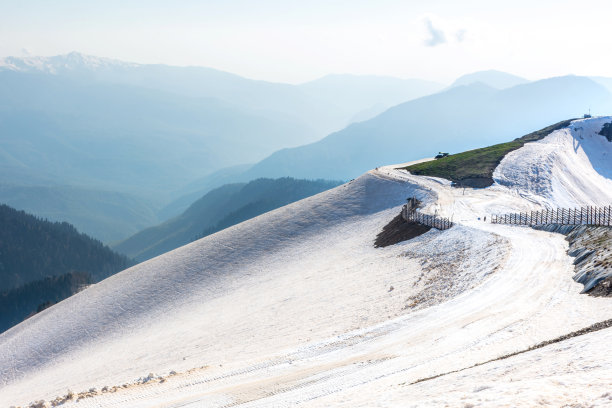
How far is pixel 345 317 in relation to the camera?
117 ft

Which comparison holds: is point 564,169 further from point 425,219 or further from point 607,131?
point 425,219

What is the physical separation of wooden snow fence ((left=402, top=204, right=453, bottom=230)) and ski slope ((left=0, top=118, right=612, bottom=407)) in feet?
5.16

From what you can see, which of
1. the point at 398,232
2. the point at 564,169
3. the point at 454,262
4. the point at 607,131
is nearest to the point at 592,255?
the point at 454,262

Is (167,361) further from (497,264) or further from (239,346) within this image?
(497,264)

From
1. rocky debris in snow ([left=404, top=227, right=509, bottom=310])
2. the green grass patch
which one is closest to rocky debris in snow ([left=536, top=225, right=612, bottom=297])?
rocky debris in snow ([left=404, top=227, right=509, bottom=310])

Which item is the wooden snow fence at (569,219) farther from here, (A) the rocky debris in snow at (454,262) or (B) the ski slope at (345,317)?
(A) the rocky debris in snow at (454,262)

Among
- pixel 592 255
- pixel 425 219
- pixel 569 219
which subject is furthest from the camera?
pixel 425 219

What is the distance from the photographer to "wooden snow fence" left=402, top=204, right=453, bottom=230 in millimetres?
54625

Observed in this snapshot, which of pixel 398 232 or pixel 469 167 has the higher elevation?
pixel 469 167

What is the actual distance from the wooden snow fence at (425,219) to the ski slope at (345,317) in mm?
1572

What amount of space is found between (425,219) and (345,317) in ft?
87.7

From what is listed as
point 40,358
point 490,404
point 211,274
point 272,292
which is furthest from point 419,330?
point 40,358

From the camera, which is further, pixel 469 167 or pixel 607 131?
pixel 607 131

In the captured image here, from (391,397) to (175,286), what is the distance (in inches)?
2096
